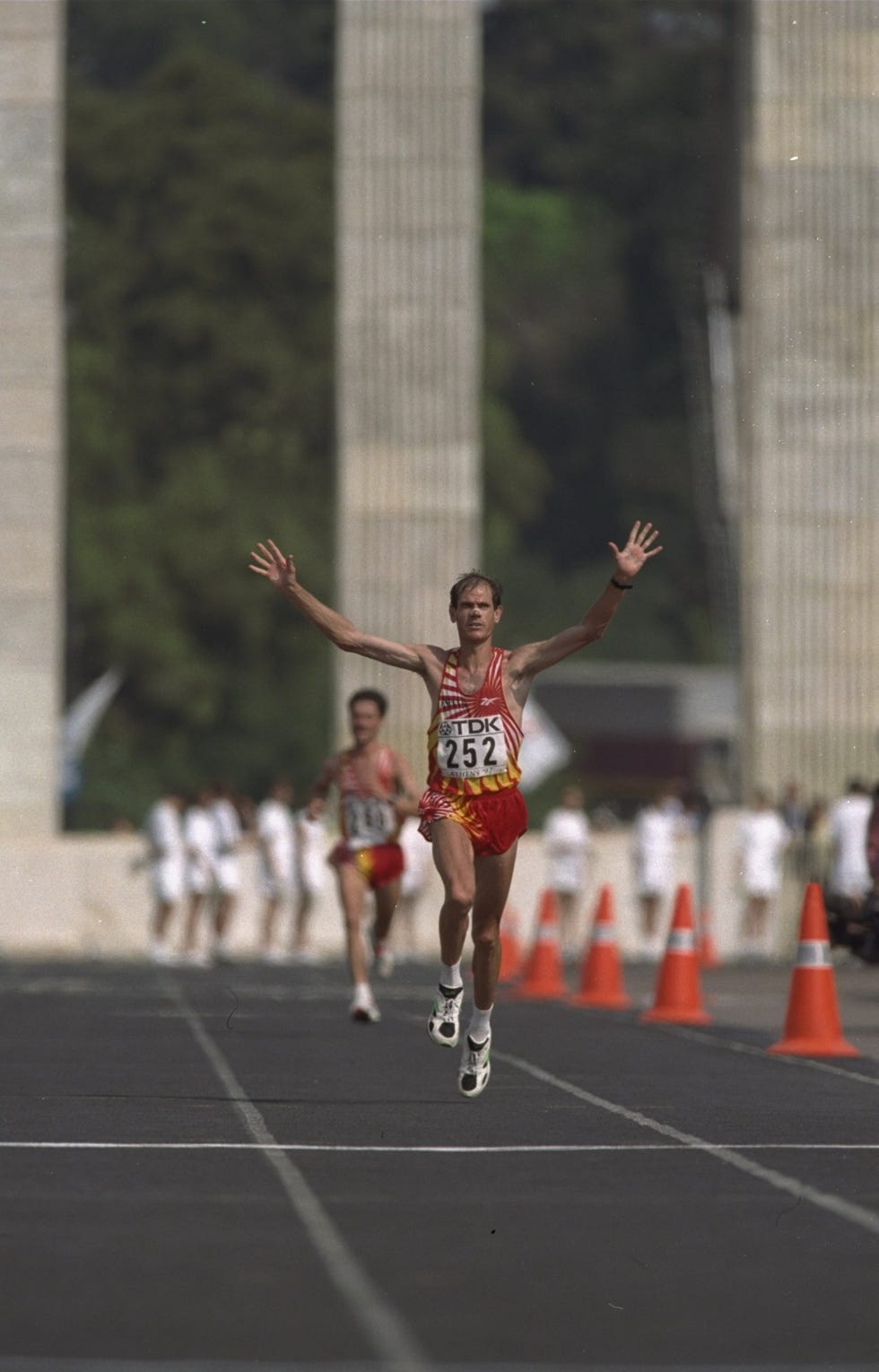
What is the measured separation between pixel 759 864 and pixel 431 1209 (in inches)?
992

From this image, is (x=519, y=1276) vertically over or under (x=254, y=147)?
under

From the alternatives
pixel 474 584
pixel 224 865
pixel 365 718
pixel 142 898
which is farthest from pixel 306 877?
pixel 474 584

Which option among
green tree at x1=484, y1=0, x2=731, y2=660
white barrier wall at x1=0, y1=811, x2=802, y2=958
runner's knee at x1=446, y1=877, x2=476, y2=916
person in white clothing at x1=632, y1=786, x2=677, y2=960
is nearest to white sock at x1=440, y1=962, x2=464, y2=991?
runner's knee at x1=446, y1=877, x2=476, y2=916

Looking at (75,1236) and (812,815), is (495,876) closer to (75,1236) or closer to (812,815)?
(75,1236)

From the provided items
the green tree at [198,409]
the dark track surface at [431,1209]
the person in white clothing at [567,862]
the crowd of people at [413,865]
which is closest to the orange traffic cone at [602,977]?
the dark track surface at [431,1209]

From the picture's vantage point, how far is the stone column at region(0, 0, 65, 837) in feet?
114

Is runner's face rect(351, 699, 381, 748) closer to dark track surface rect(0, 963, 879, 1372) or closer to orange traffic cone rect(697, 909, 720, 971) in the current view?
dark track surface rect(0, 963, 879, 1372)

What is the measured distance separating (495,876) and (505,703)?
0.68 metres

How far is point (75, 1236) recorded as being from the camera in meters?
8.66

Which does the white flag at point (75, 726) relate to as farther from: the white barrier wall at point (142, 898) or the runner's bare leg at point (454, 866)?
the runner's bare leg at point (454, 866)

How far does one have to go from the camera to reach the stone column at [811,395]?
3519 cm

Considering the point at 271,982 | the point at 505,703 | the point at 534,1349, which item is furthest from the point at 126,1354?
the point at 271,982

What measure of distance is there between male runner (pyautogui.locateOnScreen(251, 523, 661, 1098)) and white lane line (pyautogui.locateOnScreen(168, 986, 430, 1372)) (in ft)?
3.57

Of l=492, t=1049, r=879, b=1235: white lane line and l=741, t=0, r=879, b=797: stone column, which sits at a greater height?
l=741, t=0, r=879, b=797: stone column
